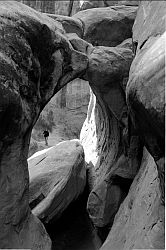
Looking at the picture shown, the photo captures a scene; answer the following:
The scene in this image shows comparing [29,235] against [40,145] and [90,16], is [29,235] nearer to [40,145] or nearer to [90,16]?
[90,16]

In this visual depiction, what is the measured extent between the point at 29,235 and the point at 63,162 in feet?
11.6

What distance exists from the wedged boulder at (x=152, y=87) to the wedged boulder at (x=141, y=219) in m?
0.83

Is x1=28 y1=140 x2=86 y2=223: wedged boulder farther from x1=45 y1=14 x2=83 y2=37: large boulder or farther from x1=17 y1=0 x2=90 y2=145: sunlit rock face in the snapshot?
x1=17 y1=0 x2=90 y2=145: sunlit rock face

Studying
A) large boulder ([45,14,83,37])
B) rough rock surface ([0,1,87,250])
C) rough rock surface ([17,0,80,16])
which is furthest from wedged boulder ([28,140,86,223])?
rough rock surface ([17,0,80,16])

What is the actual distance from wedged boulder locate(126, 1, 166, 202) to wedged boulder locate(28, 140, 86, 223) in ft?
15.1

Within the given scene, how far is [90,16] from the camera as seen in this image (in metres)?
9.08

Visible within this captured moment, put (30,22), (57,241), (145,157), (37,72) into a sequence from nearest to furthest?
(30,22) < (37,72) < (145,157) < (57,241)

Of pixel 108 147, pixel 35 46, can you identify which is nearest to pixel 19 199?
pixel 35 46

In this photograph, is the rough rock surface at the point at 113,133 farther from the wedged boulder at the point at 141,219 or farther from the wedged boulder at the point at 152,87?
the wedged boulder at the point at 152,87

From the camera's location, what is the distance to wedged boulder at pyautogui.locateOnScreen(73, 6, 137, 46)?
29.6 feet

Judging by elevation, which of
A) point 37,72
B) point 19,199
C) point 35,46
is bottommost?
point 19,199

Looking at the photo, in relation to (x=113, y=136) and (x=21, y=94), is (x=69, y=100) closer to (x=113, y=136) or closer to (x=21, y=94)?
(x=113, y=136)

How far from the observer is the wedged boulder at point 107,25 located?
901 centimetres

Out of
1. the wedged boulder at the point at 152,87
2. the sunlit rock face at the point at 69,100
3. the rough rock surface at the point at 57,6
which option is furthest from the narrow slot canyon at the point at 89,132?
the rough rock surface at the point at 57,6
